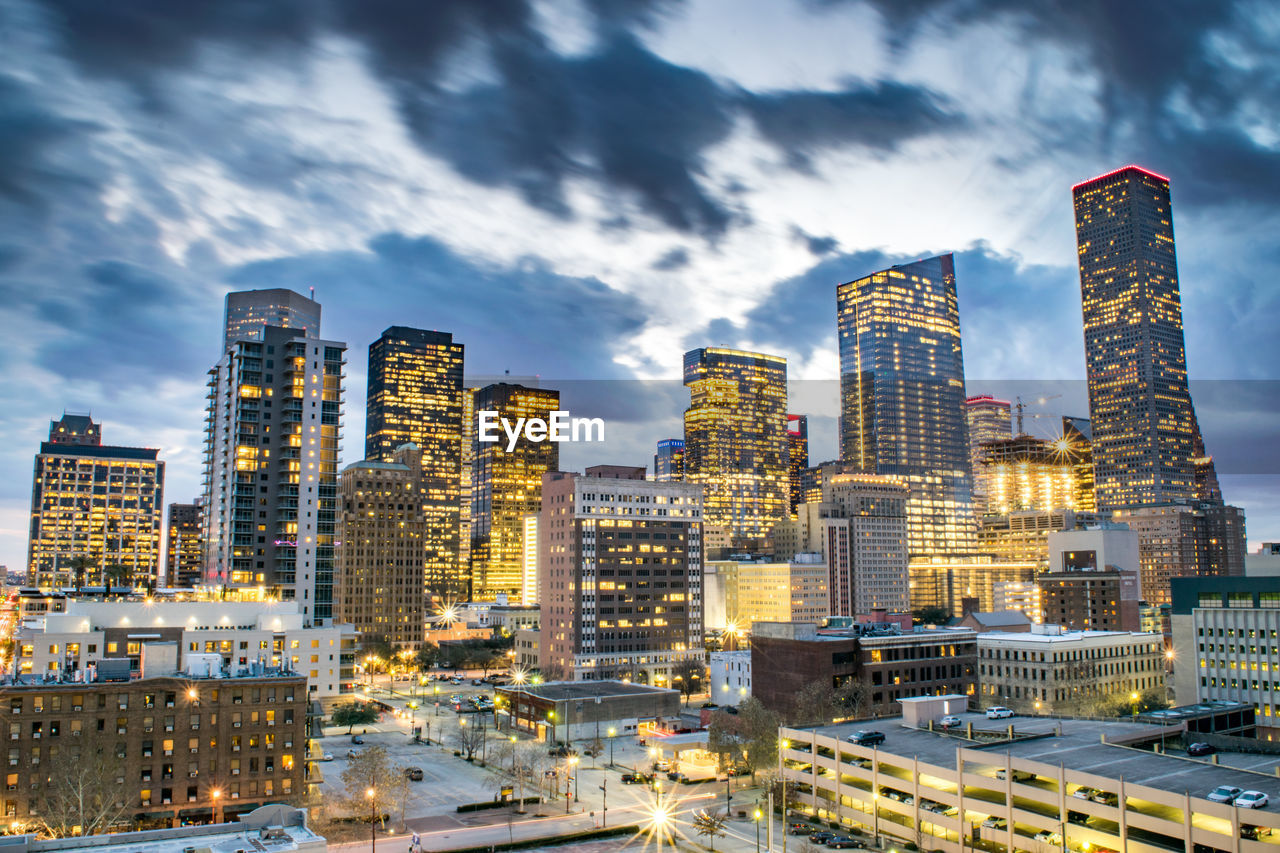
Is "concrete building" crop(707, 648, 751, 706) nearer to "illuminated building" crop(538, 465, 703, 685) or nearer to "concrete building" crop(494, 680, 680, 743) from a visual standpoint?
"illuminated building" crop(538, 465, 703, 685)

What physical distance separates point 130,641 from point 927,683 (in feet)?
353

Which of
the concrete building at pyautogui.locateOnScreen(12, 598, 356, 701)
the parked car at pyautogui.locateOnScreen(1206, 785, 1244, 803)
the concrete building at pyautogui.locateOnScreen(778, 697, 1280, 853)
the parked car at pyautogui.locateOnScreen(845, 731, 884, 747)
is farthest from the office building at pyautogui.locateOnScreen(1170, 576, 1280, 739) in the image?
the concrete building at pyautogui.locateOnScreen(12, 598, 356, 701)

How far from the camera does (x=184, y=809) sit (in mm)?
84250

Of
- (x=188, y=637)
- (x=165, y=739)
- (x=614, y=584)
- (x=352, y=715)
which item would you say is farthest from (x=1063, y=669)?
(x=188, y=637)

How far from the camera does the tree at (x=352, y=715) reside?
131m

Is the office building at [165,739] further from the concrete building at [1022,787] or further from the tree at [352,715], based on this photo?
the concrete building at [1022,787]

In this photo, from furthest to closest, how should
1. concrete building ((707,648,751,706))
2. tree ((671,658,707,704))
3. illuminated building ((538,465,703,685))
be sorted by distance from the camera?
illuminated building ((538,465,703,685)) < tree ((671,658,707,704)) < concrete building ((707,648,751,706))

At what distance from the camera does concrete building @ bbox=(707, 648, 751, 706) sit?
529 ft

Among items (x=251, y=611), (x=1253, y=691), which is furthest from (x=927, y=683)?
(x=251, y=611)

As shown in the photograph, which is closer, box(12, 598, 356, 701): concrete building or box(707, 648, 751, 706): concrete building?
box(12, 598, 356, 701): concrete building

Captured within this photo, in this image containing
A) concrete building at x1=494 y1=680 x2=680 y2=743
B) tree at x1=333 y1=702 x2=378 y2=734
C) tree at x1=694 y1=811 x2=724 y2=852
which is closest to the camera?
tree at x1=694 y1=811 x2=724 y2=852

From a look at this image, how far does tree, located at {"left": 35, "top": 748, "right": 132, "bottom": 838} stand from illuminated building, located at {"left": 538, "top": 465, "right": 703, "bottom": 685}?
10565 centimetres

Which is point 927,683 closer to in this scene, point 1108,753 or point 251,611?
point 1108,753

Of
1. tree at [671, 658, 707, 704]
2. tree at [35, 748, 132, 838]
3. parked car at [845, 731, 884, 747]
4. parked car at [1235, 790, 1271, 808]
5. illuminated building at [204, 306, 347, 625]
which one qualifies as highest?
illuminated building at [204, 306, 347, 625]
